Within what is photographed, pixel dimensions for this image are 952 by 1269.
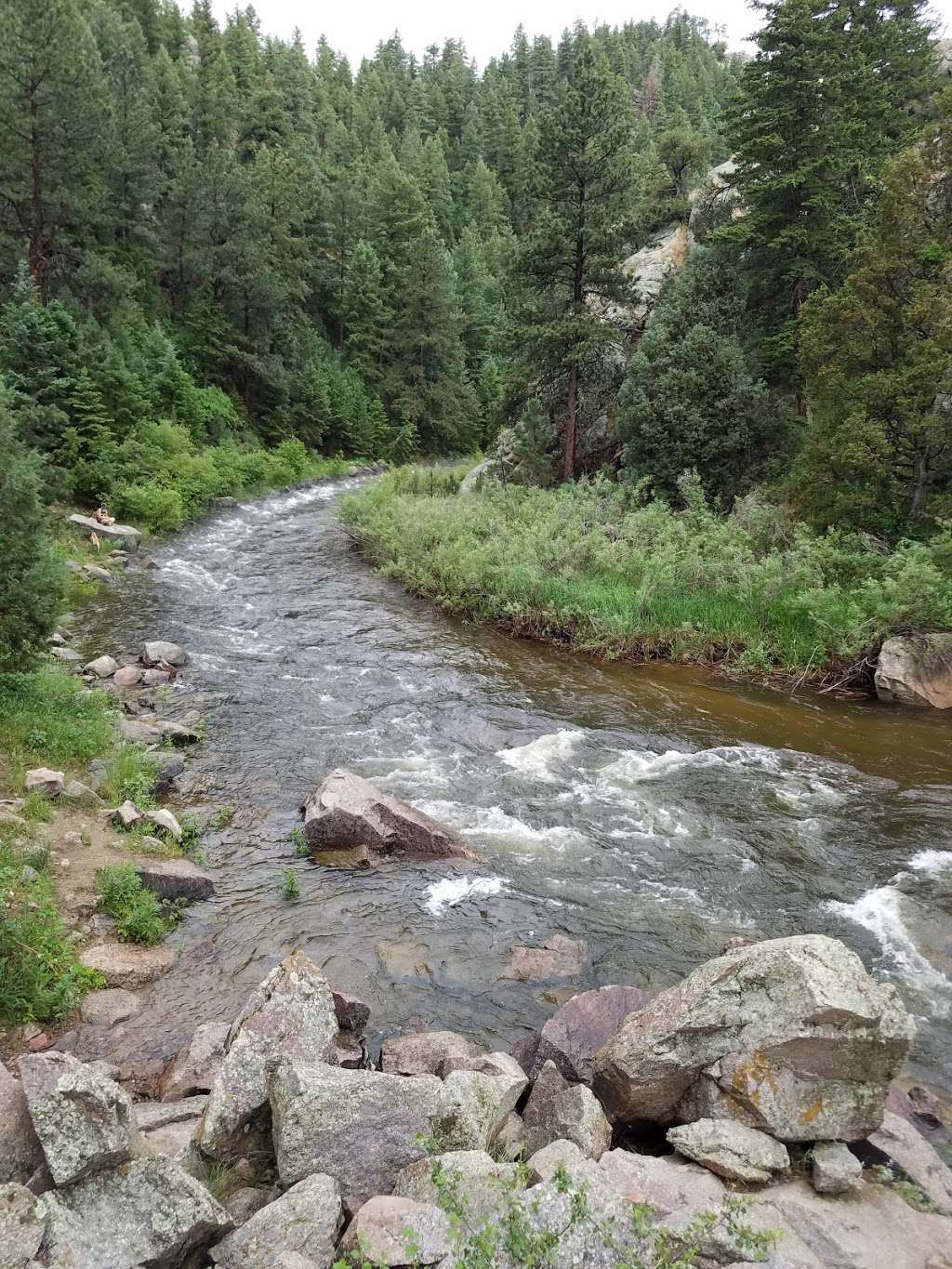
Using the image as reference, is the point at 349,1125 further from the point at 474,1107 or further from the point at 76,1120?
the point at 76,1120

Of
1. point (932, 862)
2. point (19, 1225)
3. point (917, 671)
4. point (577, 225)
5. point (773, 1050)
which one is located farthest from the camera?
point (577, 225)

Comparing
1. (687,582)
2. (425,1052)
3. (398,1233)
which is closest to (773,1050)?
(398,1233)

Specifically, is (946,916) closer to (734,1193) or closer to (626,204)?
(734,1193)

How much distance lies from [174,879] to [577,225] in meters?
27.4

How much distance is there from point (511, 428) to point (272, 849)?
27.3 meters

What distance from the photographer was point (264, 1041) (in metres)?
5.57

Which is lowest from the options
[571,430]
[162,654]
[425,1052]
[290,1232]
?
[425,1052]

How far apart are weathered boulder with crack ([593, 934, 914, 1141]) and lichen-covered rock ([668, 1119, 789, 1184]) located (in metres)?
0.15

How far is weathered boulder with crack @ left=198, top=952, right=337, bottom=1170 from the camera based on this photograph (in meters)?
5.08

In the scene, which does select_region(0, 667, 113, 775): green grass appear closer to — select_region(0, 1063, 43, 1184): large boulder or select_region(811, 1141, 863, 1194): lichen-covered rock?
select_region(0, 1063, 43, 1184): large boulder

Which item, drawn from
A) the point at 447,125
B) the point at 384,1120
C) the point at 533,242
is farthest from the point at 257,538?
the point at 447,125

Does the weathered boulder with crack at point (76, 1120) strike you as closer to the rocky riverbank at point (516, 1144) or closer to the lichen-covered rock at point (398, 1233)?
the rocky riverbank at point (516, 1144)

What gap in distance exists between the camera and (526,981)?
26.1 feet

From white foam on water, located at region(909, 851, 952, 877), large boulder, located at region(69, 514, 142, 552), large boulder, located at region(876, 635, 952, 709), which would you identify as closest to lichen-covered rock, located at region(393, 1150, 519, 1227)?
white foam on water, located at region(909, 851, 952, 877)
